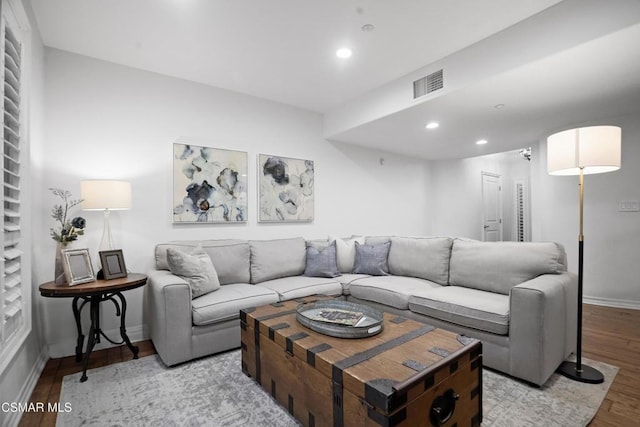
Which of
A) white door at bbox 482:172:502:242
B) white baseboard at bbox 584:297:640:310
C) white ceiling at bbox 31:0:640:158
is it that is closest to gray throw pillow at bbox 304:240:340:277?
white ceiling at bbox 31:0:640:158

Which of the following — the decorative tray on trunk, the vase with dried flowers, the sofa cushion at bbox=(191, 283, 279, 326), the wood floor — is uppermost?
the vase with dried flowers

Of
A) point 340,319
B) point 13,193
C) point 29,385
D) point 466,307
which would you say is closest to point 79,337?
point 29,385

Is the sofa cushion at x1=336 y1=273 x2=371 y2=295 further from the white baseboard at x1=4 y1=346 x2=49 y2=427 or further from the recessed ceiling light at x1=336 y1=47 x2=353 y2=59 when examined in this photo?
the white baseboard at x1=4 y1=346 x2=49 y2=427

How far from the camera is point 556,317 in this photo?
6.72 ft

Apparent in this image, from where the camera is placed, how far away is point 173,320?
2268mm

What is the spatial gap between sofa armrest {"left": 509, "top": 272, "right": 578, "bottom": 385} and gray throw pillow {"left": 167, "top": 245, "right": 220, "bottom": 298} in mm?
2290

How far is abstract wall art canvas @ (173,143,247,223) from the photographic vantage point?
10.6 feet

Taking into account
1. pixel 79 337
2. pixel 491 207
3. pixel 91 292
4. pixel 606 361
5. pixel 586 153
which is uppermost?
pixel 586 153

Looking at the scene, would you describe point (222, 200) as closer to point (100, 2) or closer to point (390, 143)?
point (100, 2)

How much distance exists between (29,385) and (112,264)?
88 centimetres

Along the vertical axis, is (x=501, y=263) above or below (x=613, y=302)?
above

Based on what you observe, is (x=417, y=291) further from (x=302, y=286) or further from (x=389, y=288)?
(x=302, y=286)

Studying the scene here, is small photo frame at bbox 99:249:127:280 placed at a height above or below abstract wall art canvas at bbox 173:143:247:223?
below

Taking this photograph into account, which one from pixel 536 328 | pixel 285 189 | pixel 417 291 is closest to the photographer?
pixel 536 328
